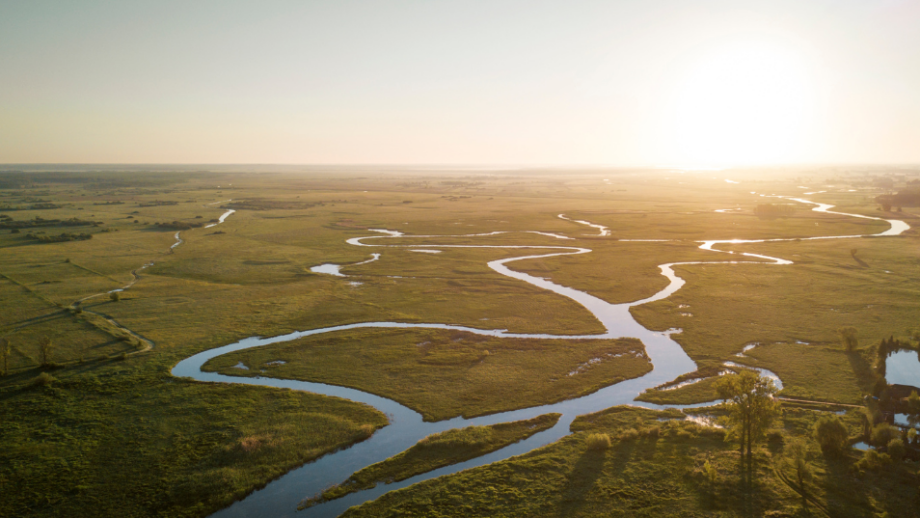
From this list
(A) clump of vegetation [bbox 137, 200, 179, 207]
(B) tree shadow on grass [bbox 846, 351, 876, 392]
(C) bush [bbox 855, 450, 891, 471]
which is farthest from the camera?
(A) clump of vegetation [bbox 137, 200, 179, 207]

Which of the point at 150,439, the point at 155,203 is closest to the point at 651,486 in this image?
the point at 150,439

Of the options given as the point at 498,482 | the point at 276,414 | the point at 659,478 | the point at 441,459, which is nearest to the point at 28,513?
the point at 276,414

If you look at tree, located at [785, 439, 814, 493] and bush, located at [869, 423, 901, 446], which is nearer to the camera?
tree, located at [785, 439, 814, 493]

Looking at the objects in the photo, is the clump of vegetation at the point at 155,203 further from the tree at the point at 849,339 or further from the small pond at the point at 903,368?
the small pond at the point at 903,368

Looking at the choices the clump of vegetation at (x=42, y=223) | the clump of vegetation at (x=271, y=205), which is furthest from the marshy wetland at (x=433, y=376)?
the clump of vegetation at (x=271, y=205)

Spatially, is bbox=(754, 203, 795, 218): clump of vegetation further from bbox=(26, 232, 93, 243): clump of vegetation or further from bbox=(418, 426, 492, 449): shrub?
bbox=(26, 232, 93, 243): clump of vegetation

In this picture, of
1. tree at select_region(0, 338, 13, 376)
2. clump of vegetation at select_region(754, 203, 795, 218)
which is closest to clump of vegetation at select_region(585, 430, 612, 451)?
tree at select_region(0, 338, 13, 376)
